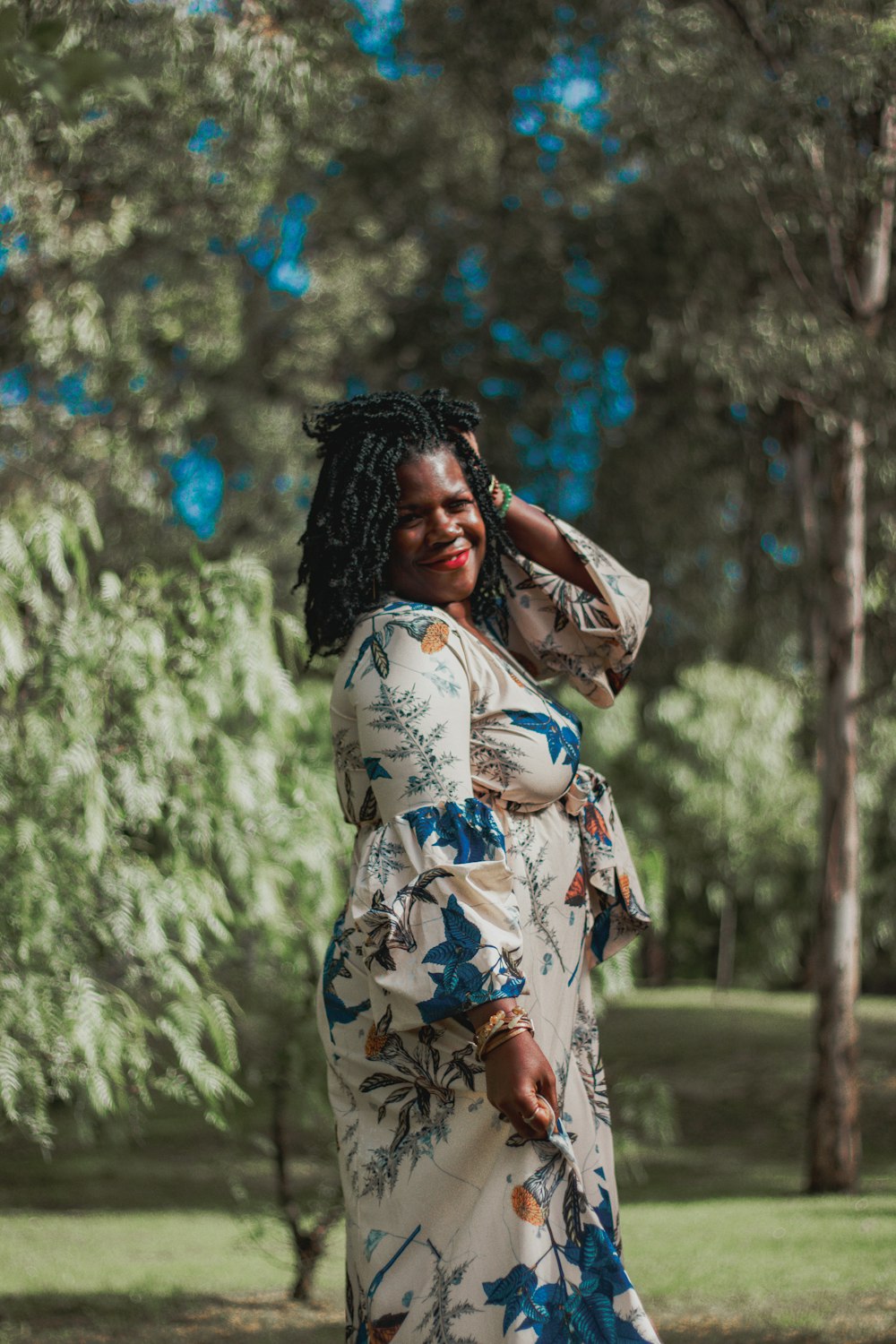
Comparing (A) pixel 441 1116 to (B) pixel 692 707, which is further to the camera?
(B) pixel 692 707

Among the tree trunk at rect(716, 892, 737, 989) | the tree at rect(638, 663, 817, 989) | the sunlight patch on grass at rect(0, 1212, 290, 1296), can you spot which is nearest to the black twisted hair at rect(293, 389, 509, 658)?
the sunlight patch on grass at rect(0, 1212, 290, 1296)

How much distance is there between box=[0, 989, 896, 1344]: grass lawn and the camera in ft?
17.6

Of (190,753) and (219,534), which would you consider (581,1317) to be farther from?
(219,534)

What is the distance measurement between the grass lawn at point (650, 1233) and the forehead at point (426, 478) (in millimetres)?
3556

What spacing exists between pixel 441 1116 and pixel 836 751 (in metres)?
6.98

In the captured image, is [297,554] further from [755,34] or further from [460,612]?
[460,612]

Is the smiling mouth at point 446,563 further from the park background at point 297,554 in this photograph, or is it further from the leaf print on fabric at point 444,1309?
the leaf print on fabric at point 444,1309

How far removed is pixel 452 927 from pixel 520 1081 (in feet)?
0.75

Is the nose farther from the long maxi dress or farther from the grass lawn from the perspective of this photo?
the grass lawn

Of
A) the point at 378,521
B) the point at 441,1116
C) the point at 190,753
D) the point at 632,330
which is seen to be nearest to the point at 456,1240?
the point at 441,1116

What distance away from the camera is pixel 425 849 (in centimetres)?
207

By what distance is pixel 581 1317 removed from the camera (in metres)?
2.08

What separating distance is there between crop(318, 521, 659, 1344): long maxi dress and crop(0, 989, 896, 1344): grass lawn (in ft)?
9.92

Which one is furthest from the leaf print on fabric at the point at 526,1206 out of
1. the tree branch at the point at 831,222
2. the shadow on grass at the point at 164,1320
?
the tree branch at the point at 831,222
